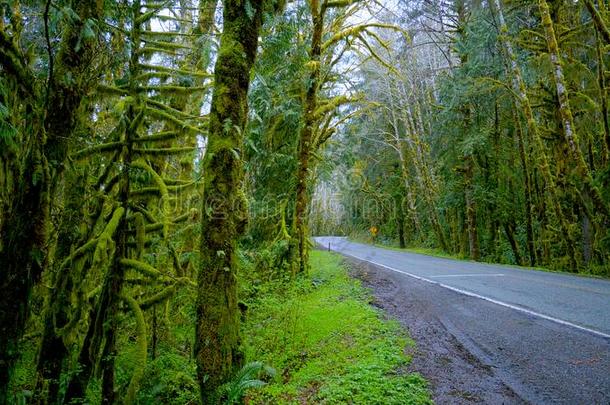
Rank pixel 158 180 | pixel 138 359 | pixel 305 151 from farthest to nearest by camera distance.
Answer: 1. pixel 305 151
2. pixel 158 180
3. pixel 138 359

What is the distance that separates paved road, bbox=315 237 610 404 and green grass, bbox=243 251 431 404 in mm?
→ 1066

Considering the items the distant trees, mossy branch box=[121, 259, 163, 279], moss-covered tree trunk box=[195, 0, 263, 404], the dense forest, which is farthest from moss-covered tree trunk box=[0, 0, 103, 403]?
the distant trees

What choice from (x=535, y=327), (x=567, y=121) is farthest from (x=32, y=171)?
(x=567, y=121)

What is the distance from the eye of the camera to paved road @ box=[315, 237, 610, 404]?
12.6 feet

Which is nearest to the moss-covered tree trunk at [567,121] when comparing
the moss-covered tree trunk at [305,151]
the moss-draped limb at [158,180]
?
the moss-covered tree trunk at [305,151]

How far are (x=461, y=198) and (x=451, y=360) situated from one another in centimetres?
1786

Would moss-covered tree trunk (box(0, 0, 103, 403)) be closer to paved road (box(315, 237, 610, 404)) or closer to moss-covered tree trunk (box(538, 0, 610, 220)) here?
paved road (box(315, 237, 610, 404))

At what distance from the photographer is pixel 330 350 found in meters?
5.93

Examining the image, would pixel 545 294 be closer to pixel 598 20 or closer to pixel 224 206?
pixel 224 206

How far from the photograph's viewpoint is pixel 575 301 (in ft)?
22.0

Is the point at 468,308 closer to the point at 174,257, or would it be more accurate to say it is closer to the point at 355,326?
the point at 355,326

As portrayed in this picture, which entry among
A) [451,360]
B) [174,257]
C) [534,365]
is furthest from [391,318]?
[174,257]

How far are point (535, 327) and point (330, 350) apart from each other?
3154mm

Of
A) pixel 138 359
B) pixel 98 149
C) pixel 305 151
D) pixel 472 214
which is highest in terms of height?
pixel 305 151
